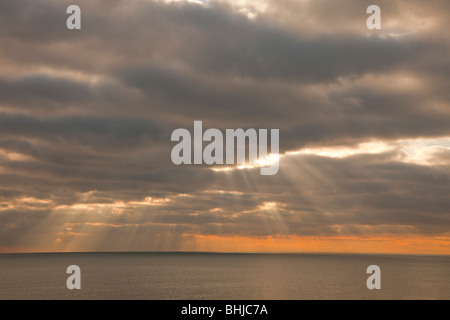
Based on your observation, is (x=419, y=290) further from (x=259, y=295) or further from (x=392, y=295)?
(x=259, y=295)

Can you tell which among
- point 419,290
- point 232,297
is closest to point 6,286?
point 232,297
